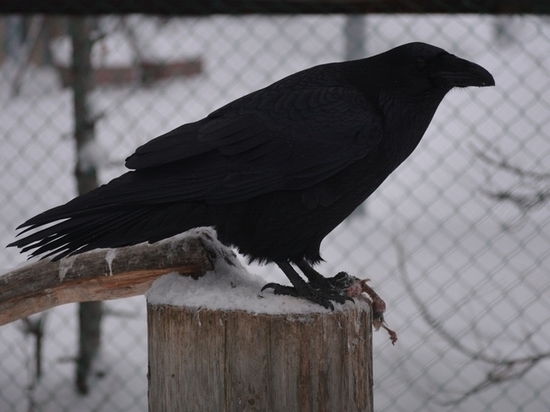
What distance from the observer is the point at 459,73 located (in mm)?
2215

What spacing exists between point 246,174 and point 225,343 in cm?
55

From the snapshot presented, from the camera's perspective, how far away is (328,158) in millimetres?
2119

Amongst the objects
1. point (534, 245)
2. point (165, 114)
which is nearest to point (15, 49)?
point (165, 114)

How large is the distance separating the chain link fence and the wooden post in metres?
1.59

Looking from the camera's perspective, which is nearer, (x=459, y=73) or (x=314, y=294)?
(x=314, y=294)

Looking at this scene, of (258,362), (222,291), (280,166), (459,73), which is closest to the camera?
(258,362)

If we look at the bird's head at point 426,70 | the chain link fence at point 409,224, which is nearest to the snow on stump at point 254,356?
the bird's head at point 426,70

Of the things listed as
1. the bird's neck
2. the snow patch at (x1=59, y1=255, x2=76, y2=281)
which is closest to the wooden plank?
the snow patch at (x1=59, y1=255, x2=76, y2=281)

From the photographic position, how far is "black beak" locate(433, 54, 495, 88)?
2.21m

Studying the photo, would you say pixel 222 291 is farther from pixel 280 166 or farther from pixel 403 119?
pixel 403 119

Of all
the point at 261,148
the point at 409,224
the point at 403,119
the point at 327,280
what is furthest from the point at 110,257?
the point at 409,224

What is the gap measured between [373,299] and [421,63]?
734 millimetres

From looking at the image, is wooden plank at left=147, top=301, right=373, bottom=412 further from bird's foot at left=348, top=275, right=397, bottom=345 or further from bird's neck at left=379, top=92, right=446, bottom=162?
bird's neck at left=379, top=92, right=446, bottom=162

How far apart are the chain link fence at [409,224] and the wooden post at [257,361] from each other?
1589 millimetres
